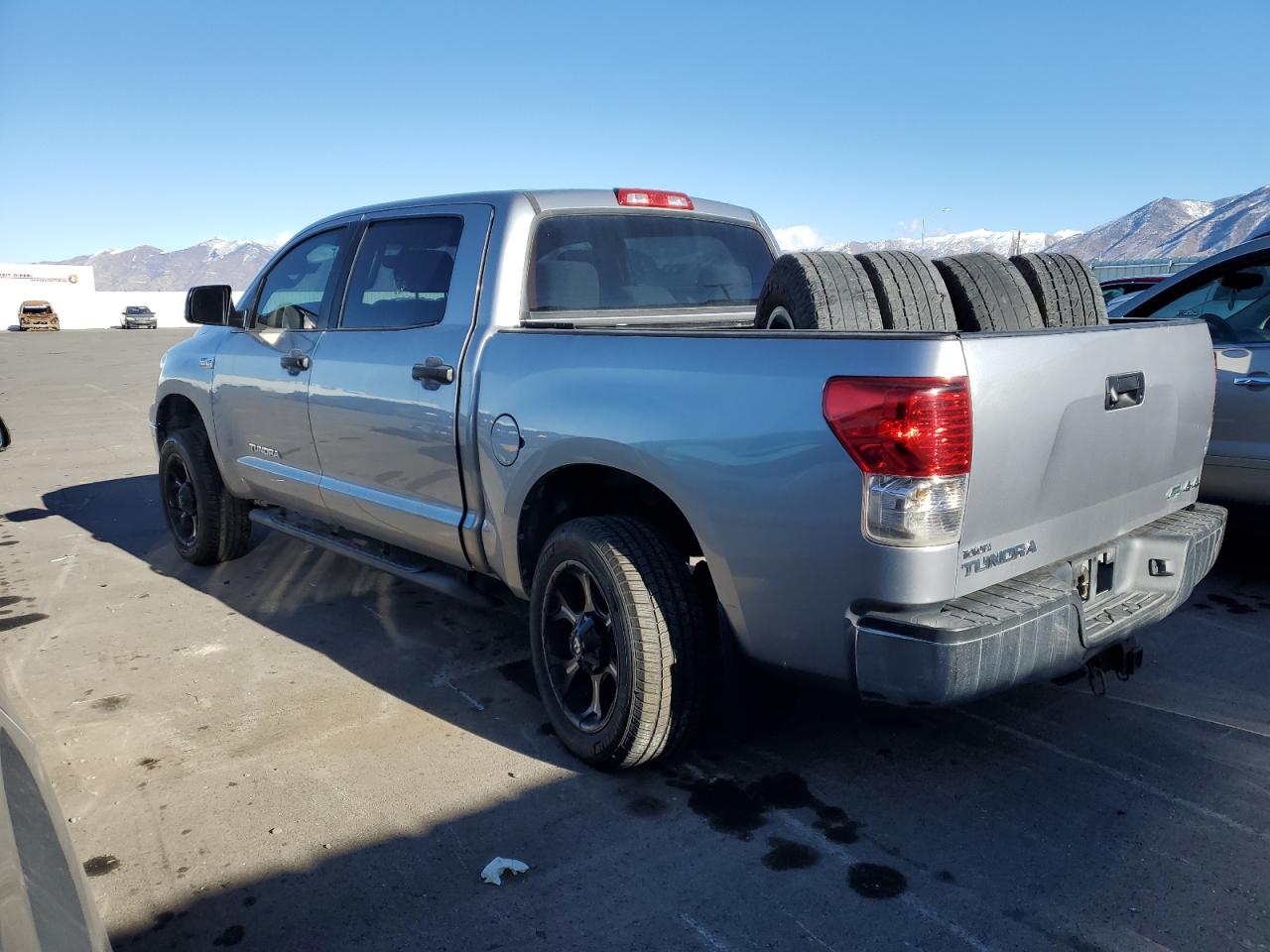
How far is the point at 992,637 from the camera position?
2449 millimetres

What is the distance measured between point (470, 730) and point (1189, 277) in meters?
4.25

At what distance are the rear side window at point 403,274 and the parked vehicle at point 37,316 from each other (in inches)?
2125

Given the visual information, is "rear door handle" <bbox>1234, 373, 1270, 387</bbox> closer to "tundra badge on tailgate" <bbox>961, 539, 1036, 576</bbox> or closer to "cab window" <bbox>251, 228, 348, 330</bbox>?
"tundra badge on tailgate" <bbox>961, 539, 1036, 576</bbox>

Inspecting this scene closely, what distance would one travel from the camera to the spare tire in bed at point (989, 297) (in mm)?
3291

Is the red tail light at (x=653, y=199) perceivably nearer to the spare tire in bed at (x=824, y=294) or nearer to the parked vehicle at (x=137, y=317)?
the spare tire in bed at (x=824, y=294)

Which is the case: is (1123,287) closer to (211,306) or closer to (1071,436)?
(1071,436)

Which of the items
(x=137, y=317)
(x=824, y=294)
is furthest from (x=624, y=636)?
(x=137, y=317)

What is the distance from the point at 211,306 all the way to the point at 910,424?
402 centimetres

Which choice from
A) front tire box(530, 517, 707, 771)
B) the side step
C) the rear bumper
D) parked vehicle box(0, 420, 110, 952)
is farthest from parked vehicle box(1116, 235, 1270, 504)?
parked vehicle box(0, 420, 110, 952)

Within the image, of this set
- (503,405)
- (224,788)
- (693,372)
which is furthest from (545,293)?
(224,788)

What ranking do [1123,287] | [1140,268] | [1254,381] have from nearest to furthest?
[1254,381]
[1123,287]
[1140,268]

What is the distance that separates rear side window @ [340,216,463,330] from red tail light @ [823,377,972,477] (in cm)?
188

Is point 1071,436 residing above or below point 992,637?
above

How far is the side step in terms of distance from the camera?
3.87 m
